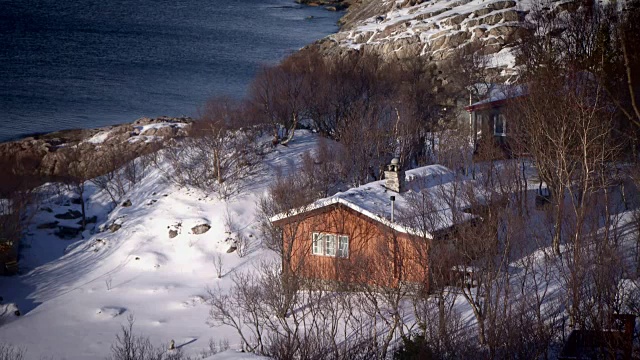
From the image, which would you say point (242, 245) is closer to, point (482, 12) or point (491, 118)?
point (491, 118)

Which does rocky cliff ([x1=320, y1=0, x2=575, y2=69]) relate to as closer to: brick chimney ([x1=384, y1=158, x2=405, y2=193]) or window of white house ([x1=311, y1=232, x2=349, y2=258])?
brick chimney ([x1=384, y1=158, x2=405, y2=193])

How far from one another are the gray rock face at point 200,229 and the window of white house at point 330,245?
6.38 meters

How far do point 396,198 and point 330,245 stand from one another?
6.71ft

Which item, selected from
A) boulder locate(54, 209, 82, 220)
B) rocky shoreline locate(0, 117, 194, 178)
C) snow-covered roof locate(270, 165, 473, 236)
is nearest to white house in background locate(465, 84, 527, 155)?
snow-covered roof locate(270, 165, 473, 236)

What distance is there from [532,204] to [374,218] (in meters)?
4.70

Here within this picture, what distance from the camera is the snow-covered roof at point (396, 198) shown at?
59.7 ft

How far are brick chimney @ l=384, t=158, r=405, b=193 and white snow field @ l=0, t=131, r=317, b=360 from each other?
4.82 m

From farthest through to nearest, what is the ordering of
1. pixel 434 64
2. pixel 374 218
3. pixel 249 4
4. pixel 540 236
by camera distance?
pixel 249 4
pixel 434 64
pixel 374 218
pixel 540 236

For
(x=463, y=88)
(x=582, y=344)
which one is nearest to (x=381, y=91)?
(x=463, y=88)

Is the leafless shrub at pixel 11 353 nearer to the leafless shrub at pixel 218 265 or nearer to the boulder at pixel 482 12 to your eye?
the leafless shrub at pixel 218 265

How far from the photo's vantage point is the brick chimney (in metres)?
20.5

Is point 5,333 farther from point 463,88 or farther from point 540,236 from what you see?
point 463,88

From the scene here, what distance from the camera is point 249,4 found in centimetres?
10388

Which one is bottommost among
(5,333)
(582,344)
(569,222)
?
(5,333)
